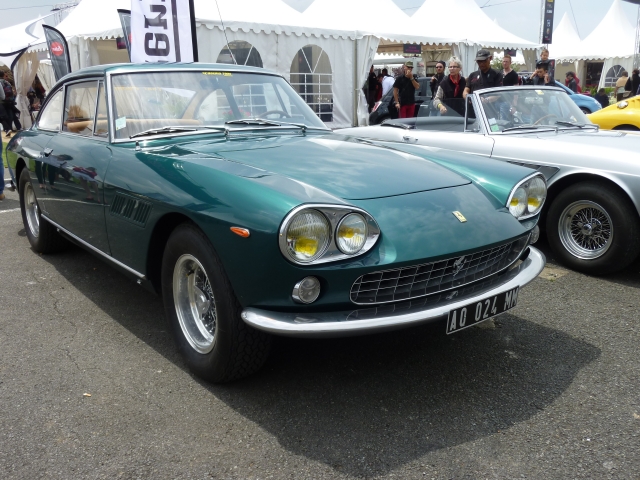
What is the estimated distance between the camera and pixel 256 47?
12133 millimetres

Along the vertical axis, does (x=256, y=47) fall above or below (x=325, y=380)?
above

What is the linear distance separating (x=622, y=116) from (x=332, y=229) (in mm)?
7035

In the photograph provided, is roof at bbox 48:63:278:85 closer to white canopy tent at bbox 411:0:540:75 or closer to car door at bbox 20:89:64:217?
car door at bbox 20:89:64:217

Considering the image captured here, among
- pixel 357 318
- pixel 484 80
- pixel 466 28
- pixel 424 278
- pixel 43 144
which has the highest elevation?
pixel 466 28

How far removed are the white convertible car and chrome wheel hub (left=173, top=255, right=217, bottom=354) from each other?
154 cm

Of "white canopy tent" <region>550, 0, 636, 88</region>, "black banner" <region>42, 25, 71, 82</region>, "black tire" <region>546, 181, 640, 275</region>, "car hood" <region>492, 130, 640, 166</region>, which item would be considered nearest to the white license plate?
"black tire" <region>546, 181, 640, 275</region>

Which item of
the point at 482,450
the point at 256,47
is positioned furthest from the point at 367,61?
the point at 482,450

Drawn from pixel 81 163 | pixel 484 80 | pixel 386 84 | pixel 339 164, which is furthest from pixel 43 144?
pixel 386 84

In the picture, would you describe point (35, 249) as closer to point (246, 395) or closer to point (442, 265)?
point (246, 395)

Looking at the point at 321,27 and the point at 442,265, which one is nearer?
the point at 442,265

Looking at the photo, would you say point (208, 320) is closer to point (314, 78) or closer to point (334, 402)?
point (334, 402)

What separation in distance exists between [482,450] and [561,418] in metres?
0.45

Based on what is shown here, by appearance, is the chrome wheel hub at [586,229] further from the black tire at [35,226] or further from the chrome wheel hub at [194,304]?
the black tire at [35,226]

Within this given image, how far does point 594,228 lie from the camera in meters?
4.41
